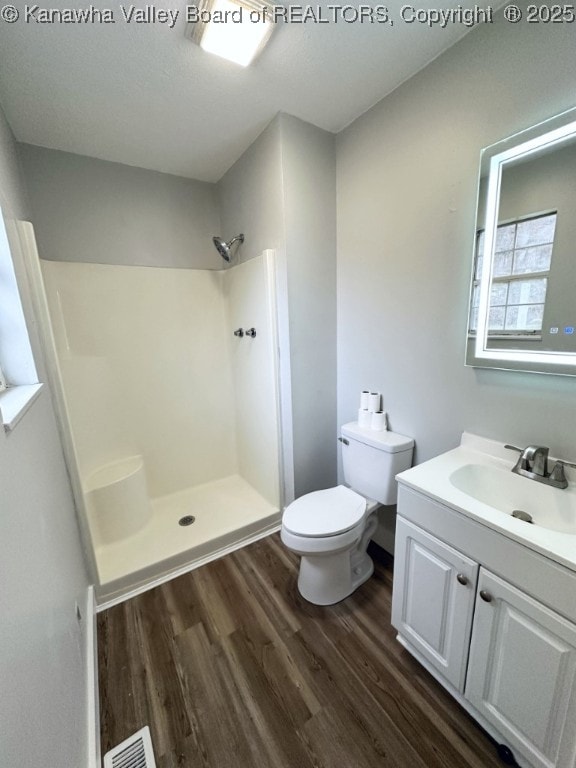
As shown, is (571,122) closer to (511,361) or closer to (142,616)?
(511,361)

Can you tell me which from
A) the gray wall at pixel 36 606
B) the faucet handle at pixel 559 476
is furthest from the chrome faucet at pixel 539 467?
the gray wall at pixel 36 606

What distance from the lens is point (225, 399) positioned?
259cm

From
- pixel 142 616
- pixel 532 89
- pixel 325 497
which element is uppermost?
pixel 532 89

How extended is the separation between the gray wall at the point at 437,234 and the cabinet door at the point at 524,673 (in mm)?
550

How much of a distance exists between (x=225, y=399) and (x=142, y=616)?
4.87 feet

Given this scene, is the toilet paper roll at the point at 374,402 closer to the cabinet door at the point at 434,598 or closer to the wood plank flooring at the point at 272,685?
the cabinet door at the point at 434,598

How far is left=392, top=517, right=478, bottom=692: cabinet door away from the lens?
1019 mm

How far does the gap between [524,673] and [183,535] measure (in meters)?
1.76

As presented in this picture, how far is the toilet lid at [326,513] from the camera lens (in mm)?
1450

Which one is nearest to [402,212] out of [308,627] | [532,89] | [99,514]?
[532,89]

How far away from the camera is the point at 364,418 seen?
1.76m

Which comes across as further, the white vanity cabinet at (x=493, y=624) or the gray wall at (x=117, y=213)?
the gray wall at (x=117, y=213)

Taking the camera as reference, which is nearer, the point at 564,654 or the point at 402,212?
the point at 564,654

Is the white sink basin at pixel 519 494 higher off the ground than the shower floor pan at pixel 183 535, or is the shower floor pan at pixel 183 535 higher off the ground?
the white sink basin at pixel 519 494
